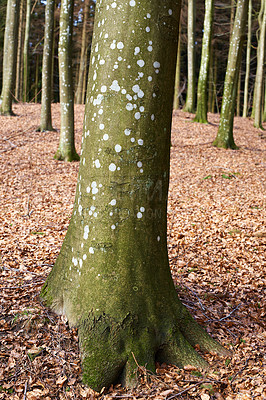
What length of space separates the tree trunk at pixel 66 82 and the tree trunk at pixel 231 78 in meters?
5.48

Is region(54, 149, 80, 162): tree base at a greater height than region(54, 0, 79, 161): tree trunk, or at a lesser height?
lesser

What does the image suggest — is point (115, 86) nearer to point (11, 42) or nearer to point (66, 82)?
point (66, 82)

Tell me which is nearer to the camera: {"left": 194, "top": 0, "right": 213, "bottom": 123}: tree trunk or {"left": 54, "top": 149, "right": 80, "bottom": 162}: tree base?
{"left": 54, "top": 149, "right": 80, "bottom": 162}: tree base

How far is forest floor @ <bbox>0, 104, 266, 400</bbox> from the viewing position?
8.87ft

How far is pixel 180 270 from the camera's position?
4.88 m

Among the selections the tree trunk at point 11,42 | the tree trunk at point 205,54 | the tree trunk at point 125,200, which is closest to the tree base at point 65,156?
the tree trunk at point 11,42

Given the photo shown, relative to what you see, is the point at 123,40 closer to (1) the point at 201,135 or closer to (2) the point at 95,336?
(2) the point at 95,336

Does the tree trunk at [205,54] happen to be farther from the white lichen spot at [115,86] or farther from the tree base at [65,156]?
the white lichen spot at [115,86]

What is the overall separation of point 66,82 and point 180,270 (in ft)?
24.5

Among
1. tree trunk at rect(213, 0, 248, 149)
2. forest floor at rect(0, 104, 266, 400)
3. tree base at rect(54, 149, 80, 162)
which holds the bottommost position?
forest floor at rect(0, 104, 266, 400)

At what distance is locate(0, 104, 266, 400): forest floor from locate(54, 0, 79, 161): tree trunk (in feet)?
1.91

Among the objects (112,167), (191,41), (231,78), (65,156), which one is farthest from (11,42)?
(112,167)

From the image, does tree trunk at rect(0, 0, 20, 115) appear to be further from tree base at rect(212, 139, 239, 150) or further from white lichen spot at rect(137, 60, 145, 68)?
white lichen spot at rect(137, 60, 145, 68)

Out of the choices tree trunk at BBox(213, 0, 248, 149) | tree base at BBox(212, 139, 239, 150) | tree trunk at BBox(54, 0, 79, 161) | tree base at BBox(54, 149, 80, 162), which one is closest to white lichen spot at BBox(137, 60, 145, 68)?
tree trunk at BBox(54, 0, 79, 161)
